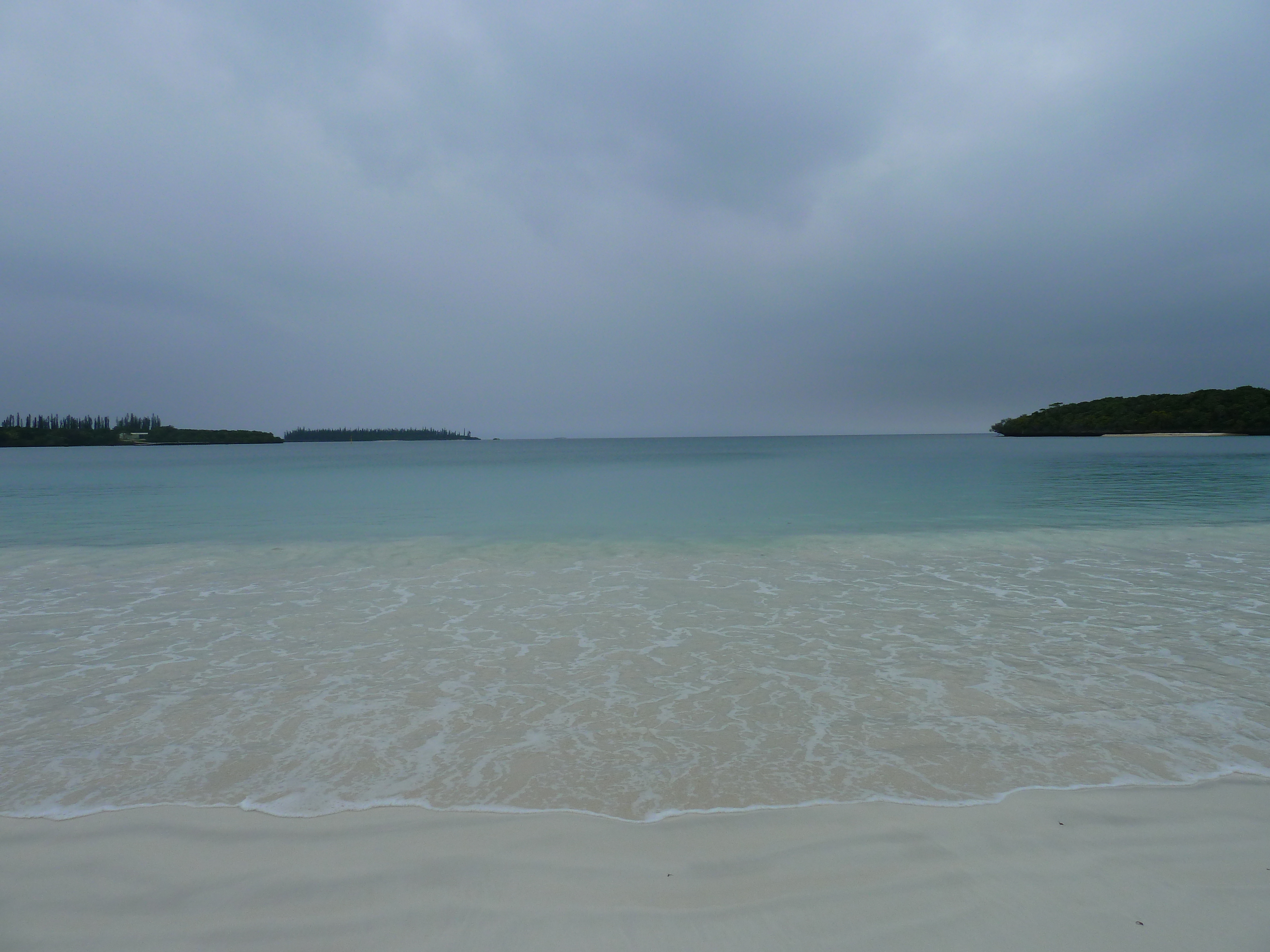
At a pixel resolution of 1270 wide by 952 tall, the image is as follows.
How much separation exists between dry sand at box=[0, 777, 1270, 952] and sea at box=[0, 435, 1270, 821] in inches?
10.4

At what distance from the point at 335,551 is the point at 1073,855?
13.9m

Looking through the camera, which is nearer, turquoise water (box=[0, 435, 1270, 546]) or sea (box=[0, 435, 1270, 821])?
sea (box=[0, 435, 1270, 821])

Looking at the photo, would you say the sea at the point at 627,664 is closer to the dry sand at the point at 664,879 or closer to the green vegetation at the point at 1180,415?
the dry sand at the point at 664,879

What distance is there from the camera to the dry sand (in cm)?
289

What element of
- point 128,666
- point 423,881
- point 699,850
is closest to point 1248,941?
point 699,850

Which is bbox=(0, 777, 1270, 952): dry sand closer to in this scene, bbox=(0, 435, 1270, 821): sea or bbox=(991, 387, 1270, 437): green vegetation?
bbox=(0, 435, 1270, 821): sea

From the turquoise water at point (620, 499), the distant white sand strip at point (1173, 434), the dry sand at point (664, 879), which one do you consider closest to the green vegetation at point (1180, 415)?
the distant white sand strip at point (1173, 434)

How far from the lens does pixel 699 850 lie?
3480 millimetres


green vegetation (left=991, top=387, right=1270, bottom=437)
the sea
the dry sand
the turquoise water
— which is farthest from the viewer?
green vegetation (left=991, top=387, right=1270, bottom=437)

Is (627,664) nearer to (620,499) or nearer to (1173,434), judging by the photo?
(620,499)

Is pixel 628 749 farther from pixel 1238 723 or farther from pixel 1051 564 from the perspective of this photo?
pixel 1051 564

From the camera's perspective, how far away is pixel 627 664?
6.62 meters

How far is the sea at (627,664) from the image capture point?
4.33 m

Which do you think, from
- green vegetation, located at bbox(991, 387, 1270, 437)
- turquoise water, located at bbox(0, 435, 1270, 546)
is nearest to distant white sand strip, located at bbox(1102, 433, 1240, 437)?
green vegetation, located at bbox(991, 387, 1270, 437)
